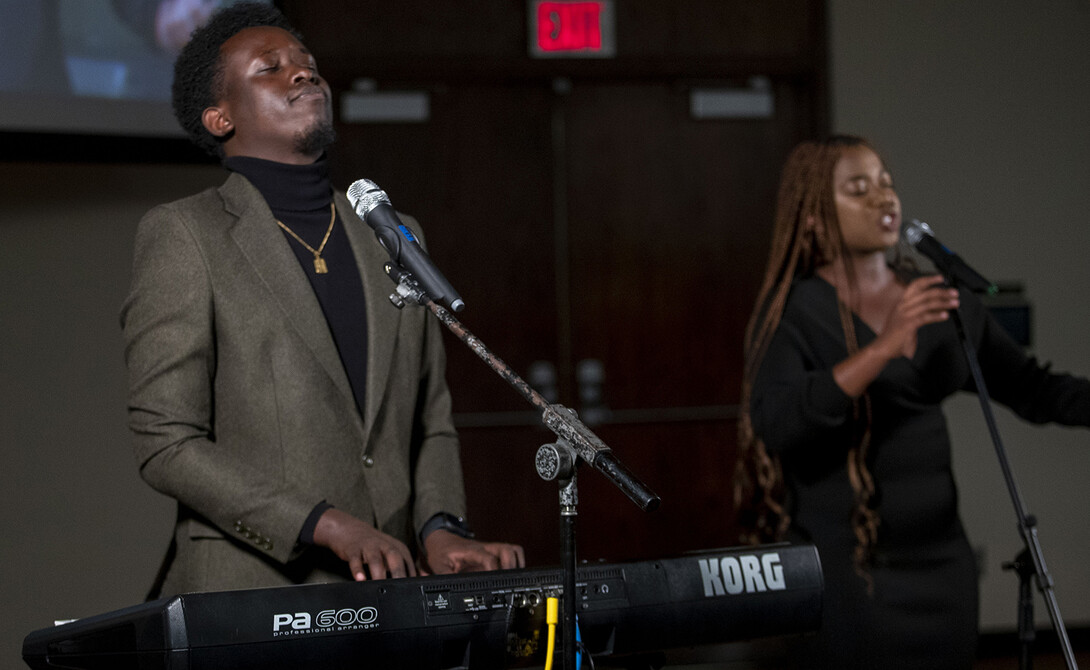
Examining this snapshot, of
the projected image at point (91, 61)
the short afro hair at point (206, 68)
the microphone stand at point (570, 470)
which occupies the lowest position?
the microphone stand at point (570, 470)

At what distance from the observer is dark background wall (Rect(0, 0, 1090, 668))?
4168 millimetres

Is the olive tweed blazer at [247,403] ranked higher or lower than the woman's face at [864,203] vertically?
lower

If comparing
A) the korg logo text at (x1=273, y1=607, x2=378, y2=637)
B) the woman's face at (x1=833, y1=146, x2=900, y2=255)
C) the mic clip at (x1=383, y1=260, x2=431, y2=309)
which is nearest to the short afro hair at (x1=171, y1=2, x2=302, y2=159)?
the mic clip at (x1=383, y1=260, x2=431, y2=309)

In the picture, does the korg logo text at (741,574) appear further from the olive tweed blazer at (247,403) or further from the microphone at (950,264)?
the microphone at (950,264)

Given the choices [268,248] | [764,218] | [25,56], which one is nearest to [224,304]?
[268,248]

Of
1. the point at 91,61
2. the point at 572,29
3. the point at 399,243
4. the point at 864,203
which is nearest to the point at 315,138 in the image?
the point at 399,243

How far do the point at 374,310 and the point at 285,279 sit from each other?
0.14 metres

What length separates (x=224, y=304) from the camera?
4.91 ft

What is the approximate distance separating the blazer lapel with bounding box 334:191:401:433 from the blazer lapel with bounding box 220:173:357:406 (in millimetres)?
38

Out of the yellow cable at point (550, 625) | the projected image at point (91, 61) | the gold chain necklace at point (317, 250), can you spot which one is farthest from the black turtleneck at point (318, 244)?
the projected image at point (91, 61)

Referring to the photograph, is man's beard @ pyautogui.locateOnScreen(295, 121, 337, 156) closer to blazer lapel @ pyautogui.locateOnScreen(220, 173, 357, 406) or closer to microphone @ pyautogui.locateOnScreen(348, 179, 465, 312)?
blazer lapel @ pyautogui.locateOnScreen(220, 173, 357, 406)

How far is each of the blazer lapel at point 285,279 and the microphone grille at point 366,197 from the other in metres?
0.35

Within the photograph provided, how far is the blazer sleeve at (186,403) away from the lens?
139 cm

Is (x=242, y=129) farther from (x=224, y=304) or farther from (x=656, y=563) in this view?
(x=656, y=563)
